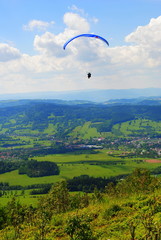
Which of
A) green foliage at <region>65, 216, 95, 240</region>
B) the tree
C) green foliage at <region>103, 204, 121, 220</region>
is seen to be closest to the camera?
green foliage at <region>65, 216, 95, 240</region>

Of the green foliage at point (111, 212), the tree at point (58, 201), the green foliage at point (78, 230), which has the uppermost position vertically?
the green foliage at point (78, 230)

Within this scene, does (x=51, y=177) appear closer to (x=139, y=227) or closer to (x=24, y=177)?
(x=24, y=177)

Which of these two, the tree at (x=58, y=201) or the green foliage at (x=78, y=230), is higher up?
the green foliage at (x=78, y=230)

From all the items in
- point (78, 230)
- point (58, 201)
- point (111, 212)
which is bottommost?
point (58, 201)

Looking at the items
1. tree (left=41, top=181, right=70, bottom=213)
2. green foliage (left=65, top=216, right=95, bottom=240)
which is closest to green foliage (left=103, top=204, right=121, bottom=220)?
green foliage (left=65, top=216, right=95, bottom=240)

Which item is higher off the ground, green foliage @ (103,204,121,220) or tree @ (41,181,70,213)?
green foliage @ (103,204,121,220)

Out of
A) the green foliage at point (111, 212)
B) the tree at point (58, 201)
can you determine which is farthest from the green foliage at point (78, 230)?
the tree at point (58, 201)

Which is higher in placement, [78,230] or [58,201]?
[78,230]

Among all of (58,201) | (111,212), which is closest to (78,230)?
(111,212)

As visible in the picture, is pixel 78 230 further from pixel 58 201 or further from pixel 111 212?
pixel 58 201

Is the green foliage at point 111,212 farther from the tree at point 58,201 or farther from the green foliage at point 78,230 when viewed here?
the tree at point 58,201

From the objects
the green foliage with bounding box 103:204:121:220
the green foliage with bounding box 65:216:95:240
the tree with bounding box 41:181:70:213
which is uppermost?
the green foliage with bounding box 65:216:95:240

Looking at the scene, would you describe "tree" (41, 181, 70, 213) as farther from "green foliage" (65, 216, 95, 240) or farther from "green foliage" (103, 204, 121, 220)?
"green foliage" (65, 216, 95, 240)
